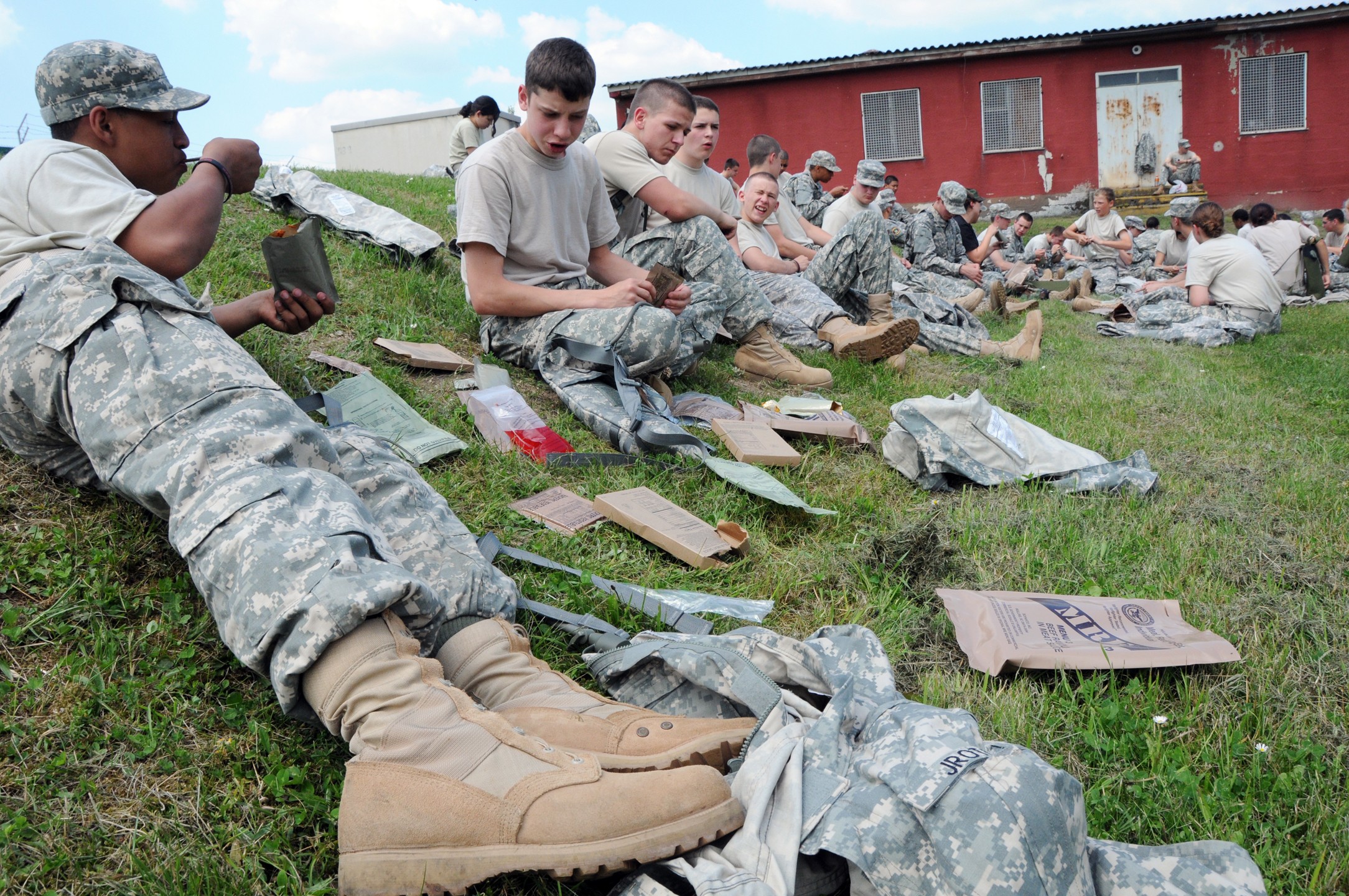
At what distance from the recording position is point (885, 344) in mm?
4875

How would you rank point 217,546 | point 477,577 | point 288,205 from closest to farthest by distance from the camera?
point 217,546
point 477,577
point 288,205

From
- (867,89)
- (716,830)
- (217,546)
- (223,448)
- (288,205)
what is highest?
(867,89)

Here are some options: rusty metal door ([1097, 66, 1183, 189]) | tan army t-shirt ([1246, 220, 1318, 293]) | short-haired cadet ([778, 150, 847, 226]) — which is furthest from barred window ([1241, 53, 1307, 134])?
short-haired cadet ([778, 150, 847, 226])

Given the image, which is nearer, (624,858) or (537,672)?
(624,858)

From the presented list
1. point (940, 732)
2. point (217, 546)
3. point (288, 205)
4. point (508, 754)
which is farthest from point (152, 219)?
point (288, 205)

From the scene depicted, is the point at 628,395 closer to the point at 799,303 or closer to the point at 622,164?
the point at 622,164

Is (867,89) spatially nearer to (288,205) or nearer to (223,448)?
(288,205)

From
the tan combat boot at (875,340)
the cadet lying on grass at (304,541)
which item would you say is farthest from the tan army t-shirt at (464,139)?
the cadet lying on grass at (304,541)

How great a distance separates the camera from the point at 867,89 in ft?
67.6

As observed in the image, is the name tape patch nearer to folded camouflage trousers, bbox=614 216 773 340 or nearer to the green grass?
the green grass

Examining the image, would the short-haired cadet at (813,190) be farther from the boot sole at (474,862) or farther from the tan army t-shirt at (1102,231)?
the boot sole at (474,862)

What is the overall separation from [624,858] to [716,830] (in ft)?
0.47

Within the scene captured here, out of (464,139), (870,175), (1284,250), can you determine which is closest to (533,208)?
(870,175)

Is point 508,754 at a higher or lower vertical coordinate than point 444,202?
lower
